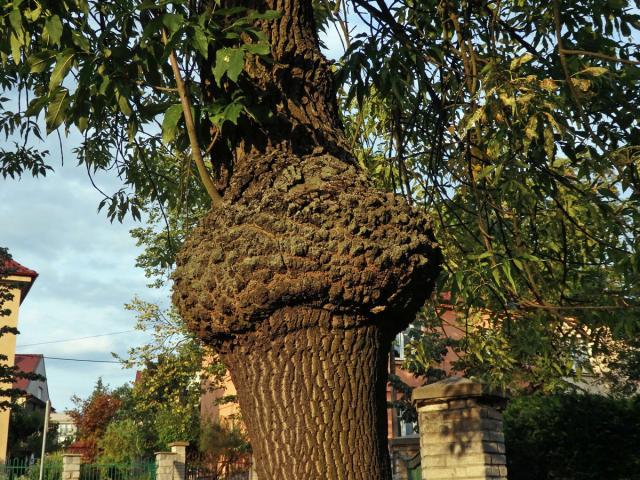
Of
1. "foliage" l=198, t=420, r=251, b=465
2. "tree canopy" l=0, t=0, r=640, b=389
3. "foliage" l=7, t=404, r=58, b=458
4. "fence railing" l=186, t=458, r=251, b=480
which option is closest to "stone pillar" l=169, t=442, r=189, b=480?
"fence railing" l=186, t=458, r=251, b=480

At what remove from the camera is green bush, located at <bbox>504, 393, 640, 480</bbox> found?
1102 centimetres

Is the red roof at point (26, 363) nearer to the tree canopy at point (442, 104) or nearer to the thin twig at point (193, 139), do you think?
the tree canopy at point (442, 104)

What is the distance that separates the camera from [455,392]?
7.42m

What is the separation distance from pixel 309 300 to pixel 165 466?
1778cm

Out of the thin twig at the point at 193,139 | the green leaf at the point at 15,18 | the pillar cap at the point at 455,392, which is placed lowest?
the pillar cap at the point at 455,392

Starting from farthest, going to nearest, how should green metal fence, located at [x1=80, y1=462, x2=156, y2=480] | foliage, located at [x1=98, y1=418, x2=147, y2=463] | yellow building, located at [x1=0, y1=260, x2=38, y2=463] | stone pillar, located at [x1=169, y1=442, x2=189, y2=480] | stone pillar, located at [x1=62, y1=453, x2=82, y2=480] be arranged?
foliage, located at [x1=98, y1=418, x2=147, y2=463]
yellow building, located at [x1=0, y1=260, x2=38, y2=463]
green metal fence, located at [x1=80, y1=462, x2=156, y2=480]
stone pillar, located at [x1=169, y1=442, x2=189, y2=480]
stone pillar, located at [x1=62, y1=453, x2=82, y2=480]

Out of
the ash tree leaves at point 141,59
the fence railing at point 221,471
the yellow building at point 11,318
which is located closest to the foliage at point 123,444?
the yellow building at point 11,318

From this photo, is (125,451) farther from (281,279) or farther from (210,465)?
(281,279)

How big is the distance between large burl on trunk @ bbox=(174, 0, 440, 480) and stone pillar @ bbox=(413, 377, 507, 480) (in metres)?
4.13

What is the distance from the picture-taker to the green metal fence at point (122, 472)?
64.8ft

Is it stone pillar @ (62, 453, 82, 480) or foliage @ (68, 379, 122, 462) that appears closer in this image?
stone pillar @ (62, 453, 82, 480)

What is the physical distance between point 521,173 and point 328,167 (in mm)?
2522

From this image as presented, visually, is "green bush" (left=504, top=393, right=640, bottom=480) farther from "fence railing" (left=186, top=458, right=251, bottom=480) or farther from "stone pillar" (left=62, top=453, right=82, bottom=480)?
"stone pillar" (left=62, top=453, right=82, bottom=480)

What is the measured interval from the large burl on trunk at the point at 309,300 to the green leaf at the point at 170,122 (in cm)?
43
